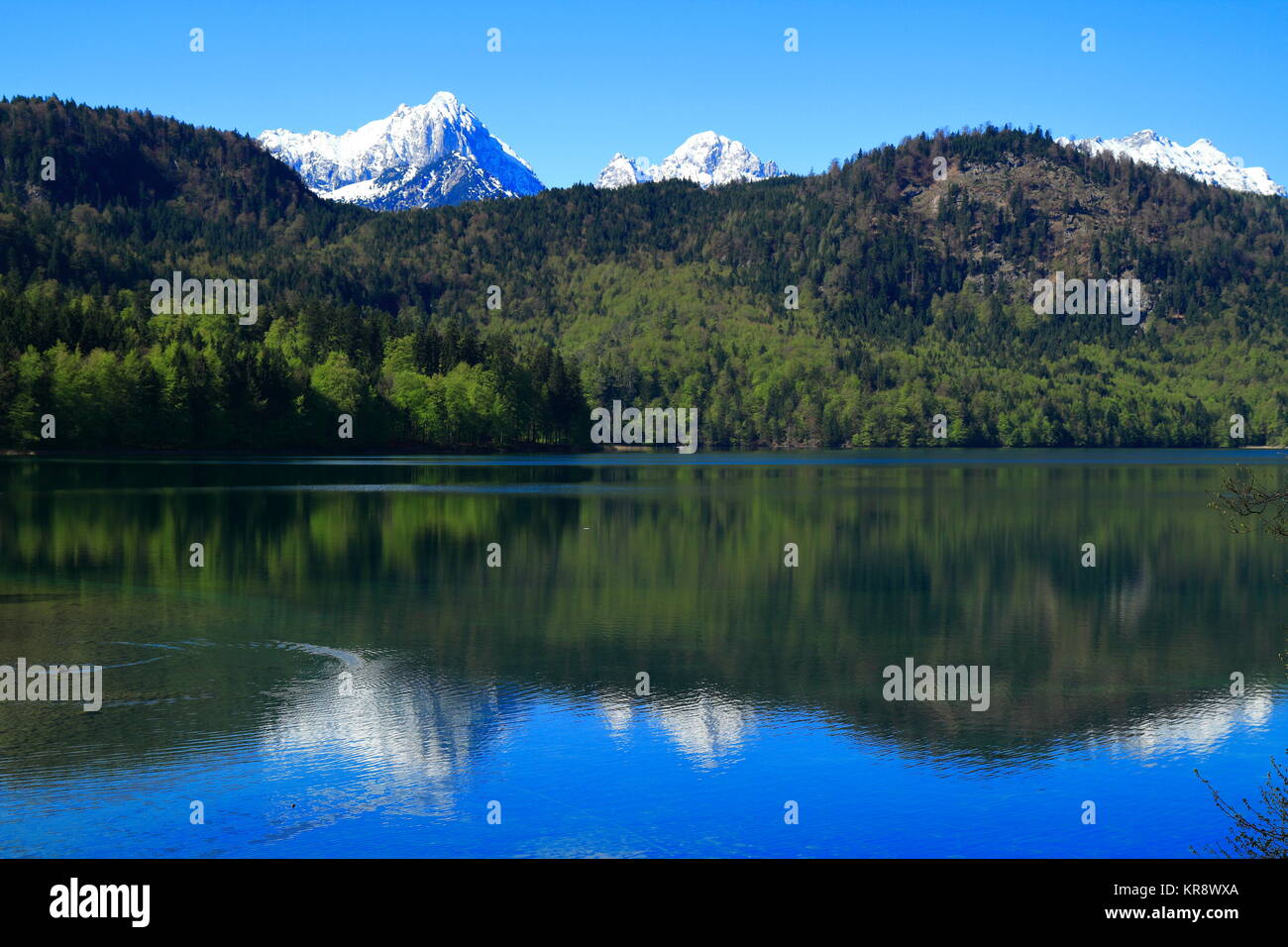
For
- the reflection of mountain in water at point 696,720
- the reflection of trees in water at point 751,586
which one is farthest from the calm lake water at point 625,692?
the reflection of trees in water at point 751,586

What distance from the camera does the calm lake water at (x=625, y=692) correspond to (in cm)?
1764

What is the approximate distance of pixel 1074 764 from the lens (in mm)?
20984

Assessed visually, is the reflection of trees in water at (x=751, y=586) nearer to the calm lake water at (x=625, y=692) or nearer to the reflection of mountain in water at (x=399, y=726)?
the calm lake water at (x=625, y=692)

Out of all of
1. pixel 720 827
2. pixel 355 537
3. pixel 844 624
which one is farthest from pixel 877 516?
pixel 720 827

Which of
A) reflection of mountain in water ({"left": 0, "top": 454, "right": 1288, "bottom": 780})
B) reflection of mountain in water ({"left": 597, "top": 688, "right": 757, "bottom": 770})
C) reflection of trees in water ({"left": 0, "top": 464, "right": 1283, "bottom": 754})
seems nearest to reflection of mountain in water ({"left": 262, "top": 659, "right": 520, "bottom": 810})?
reflection of mountain in water ({"left": 0, "top": 454, "right": 1288, "bottom": 780})

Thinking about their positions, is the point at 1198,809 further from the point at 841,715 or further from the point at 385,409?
the point at 385,409

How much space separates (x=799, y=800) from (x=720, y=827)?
183 cm

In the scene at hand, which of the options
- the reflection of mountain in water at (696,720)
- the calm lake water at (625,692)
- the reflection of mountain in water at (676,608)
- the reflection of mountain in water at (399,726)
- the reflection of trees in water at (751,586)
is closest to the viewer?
the calm lake water at (625,692)

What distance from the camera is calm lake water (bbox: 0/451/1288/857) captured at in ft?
57.9

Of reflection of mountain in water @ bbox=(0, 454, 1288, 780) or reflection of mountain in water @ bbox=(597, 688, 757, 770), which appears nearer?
reflection of mountain in water @ bbox=(597, 688, 757, 770)

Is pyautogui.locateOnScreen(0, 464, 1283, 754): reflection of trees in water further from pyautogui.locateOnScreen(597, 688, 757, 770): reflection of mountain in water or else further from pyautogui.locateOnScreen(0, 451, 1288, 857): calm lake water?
pyautogui.locateOnScreen(597, 688, 757, 770): reflection of mountain in water

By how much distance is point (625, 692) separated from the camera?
26.0m

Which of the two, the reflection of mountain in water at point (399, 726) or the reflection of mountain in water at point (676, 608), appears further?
the reflection of mountain in water at point (676, 608)
